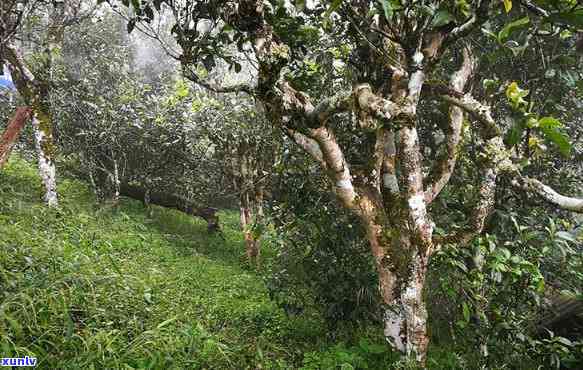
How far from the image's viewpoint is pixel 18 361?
241cm

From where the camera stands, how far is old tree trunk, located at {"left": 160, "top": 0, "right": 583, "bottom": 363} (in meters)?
2.74

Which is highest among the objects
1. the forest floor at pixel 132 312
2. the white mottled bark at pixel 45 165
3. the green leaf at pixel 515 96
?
the green leaf at pixel 515 96

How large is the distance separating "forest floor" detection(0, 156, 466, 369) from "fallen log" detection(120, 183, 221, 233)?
2310 mm

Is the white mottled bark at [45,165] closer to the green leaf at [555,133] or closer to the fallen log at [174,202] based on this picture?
the fallen log at [174,202]

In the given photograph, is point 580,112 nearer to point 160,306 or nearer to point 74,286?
point 160,306

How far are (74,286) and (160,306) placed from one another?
1240 millimetres

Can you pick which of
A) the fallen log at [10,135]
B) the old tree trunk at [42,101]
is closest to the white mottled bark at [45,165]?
the old tree trunk at [42,101]

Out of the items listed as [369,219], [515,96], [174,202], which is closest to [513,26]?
[515,96]

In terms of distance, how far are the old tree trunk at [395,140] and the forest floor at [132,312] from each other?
0.93 m

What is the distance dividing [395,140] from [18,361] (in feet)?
10.3

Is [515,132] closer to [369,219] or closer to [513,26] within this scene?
[513,26]

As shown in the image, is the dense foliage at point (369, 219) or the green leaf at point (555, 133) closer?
the green leaf at point (555, 133)

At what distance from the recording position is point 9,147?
23.0 ft

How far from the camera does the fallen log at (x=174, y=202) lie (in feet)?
Answer: 31.2
